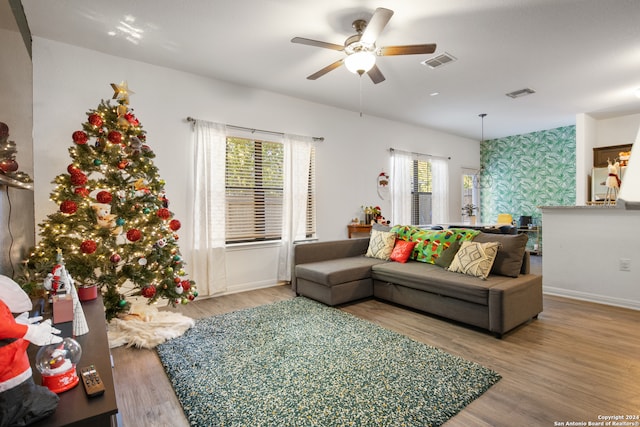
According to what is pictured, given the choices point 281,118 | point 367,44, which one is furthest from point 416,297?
point 281,118

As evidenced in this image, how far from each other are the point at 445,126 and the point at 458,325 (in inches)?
194

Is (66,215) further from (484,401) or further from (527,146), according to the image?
(527,146)

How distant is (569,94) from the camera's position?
494 cm

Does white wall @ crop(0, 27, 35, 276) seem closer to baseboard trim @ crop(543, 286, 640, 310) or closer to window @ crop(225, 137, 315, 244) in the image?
window @ crop(225, 137, 315, 244)

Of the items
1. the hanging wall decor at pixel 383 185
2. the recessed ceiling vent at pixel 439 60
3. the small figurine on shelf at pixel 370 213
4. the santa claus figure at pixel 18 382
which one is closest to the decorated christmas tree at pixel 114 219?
the santa claus figure at pixel 18 382

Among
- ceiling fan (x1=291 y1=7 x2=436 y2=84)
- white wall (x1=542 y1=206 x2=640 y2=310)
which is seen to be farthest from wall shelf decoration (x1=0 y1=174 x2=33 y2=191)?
white wall (x1=542 y1=206 x2=640 y2=310)

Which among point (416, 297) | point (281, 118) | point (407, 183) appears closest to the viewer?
point (416, 297)

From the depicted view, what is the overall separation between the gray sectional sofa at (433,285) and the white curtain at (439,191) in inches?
135

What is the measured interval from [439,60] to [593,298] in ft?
11.0

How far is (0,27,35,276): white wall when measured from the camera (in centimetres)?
200

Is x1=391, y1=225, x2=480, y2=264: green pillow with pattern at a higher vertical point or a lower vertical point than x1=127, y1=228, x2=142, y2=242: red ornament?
lower


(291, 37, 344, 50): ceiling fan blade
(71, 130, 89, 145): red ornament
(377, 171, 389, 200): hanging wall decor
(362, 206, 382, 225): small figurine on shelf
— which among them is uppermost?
(291, 37, 344, 50): ceiling fan blade

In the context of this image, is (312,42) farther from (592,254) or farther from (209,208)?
(592,254)

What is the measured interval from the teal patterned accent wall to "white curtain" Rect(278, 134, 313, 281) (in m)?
5.46
